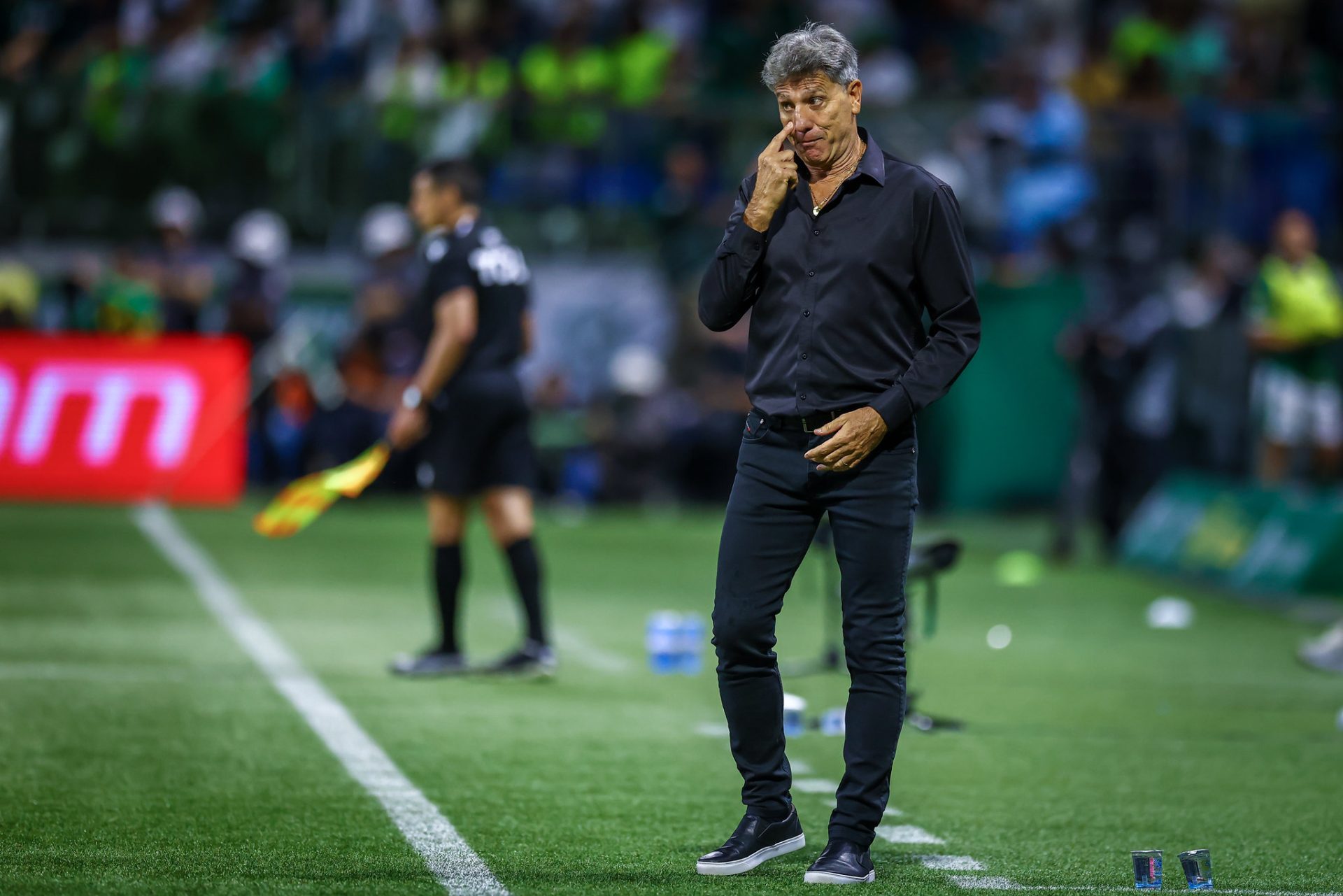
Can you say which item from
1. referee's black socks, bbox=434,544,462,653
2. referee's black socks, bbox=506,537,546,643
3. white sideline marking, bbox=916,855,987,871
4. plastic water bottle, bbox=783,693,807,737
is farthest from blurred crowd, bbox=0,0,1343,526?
white sideline marking, bbox=916,855,987,871

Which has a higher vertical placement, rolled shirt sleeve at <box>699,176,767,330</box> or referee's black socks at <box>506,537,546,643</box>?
rolled shirt sleeve at <box>699,176,767,330</box>

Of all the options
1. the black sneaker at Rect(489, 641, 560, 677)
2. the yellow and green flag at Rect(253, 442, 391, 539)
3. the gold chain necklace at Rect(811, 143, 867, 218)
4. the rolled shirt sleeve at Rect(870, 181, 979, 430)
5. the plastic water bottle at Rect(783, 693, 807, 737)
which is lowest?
the black sneaker at Rect(489, 641, 560, 677)

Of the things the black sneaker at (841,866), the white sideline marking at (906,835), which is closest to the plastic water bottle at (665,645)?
the white sideline marking at (906,835)

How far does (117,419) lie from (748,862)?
14184mm

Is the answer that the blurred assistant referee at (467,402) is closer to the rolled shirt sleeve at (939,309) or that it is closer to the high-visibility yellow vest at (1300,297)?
the rolled shirt sleeve at (939,309)

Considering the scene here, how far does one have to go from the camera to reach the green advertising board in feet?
47.1

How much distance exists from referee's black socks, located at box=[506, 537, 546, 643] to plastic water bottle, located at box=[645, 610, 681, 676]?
0.62 metres

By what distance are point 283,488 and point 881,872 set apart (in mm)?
14535

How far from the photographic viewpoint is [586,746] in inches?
320

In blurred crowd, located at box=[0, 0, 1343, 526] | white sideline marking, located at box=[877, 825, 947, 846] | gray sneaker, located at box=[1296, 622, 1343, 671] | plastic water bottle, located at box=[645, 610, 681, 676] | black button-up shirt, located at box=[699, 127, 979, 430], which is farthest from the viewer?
blurred crowd, located at box=[0, 0, 1343, 526]

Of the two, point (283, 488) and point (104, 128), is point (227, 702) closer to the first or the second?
point (283, 488)

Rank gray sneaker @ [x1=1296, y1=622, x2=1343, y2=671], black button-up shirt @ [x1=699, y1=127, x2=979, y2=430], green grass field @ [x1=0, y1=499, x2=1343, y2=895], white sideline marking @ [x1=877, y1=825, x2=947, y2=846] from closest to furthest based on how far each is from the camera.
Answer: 1. black button-up shirt @ [x1=699, y1=127, x2=979, y2=430]
2. green grass field @ [x1=0, y1=499, x2=1343, y2=895]
3. white sideline marking @ [x1=877, y1=825, x2=947, y2=846]
4. gray sneaker @ [x1=1296, y1=622, x2=1343, y2=671]

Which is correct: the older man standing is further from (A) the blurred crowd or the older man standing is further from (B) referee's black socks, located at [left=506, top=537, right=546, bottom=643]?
(A) the blurred crowd

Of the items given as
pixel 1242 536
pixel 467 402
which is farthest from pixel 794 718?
pixel 1242 536
